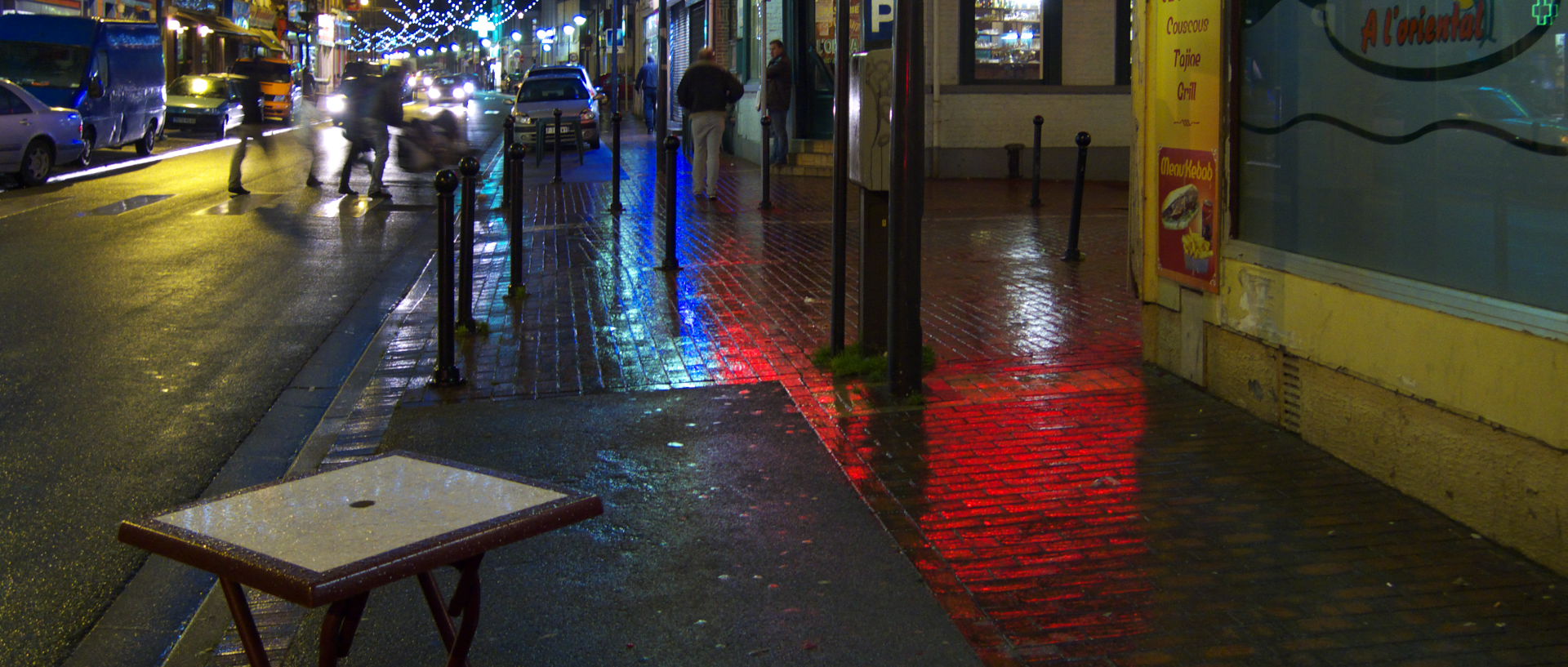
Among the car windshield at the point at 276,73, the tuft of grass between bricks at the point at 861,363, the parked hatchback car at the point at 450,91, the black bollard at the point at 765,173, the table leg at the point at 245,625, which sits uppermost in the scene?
the parked hatchback car at the point at 450,91

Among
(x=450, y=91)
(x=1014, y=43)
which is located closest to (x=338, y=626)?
(x=1014, y=43)

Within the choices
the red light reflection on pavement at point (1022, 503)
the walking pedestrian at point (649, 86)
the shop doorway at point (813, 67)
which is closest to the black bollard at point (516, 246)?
the red light reflection on pavement at point (1022, 503)

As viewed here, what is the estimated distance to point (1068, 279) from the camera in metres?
10.3

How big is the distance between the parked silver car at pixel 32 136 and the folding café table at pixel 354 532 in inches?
714

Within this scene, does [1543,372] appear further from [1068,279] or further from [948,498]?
[1068,279]

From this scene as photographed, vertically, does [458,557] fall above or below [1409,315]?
below

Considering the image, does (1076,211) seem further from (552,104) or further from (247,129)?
(552,104)

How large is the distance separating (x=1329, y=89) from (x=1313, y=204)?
0.48 metres

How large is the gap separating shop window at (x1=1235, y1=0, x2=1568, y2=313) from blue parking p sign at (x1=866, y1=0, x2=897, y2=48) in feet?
5.83

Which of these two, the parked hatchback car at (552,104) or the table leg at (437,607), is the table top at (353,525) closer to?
the table leg at (437,607)

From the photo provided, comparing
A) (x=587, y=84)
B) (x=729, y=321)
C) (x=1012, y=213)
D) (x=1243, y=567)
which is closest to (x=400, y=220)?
(x=1012, y=213)

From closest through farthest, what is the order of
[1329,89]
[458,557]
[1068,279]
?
[458,557], [1329,89], [1068,279]

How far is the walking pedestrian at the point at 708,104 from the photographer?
57.0ft

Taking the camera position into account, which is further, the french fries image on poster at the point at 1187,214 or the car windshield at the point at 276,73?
the car windshield at the point at 276,73
